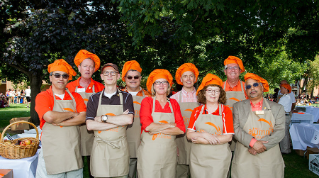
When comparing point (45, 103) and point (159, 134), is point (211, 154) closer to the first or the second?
point (159, 134)

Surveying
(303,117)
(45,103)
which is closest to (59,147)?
(45,103)

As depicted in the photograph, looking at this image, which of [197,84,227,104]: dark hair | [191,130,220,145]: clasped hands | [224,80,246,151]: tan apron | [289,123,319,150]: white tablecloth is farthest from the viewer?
[289,123,319,150]: white tablecloth

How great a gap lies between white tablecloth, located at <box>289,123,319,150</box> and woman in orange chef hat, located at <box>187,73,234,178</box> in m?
3.46

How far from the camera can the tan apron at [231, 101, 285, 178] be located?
2.63 metres

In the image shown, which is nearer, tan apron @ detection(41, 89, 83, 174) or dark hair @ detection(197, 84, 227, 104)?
tan apron @ detection(41, 89, 83, 174)

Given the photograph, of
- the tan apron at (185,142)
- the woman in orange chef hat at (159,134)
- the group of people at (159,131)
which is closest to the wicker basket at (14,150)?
the group of people at (159,131)

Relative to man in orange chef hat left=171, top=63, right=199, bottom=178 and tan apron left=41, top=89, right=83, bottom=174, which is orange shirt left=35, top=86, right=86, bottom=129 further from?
man in orange chef hat left=171, top=63, right=199, bottom=178

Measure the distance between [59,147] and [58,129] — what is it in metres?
0.20

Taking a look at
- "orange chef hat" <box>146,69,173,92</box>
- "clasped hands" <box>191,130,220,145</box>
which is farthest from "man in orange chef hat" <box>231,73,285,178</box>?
"orange chef hat" <box>146,69,173,92</box>

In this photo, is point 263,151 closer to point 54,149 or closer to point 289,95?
point 54,149

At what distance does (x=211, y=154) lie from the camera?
256 centimetres

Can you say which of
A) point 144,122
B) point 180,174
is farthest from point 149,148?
point 180,174

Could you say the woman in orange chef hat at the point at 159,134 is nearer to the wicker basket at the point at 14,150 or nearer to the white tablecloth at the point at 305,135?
the wicker basket at the point at 14,150

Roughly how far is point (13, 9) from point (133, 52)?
3.64 metres
